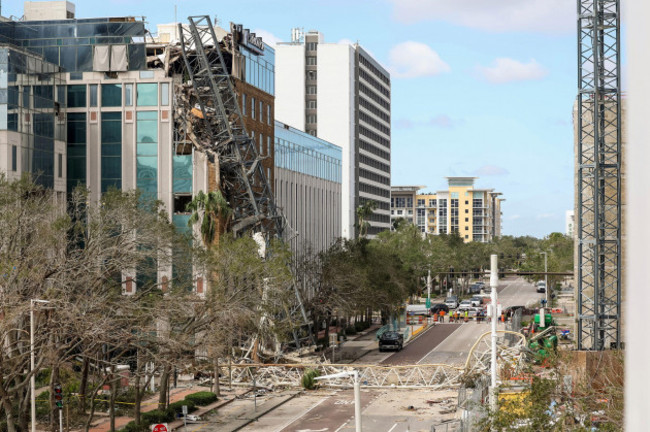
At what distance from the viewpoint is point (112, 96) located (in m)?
74.8

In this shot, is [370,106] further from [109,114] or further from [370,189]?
A: [109,114]

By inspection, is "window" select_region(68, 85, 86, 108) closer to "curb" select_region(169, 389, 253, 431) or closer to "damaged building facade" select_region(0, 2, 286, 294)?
"damaged building facade" select_region(0, 2, 286, 294)

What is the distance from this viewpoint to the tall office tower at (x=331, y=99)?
173m

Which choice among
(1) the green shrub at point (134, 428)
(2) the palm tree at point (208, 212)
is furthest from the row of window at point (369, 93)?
(1) the green shrub at point (134, 428)

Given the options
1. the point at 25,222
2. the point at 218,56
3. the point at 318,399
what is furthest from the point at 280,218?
the point at 25,222

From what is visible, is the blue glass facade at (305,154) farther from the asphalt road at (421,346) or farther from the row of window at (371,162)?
the row of window at (371,162)

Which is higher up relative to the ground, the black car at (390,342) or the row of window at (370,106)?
the row of window at (370,106)

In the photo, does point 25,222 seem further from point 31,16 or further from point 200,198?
point 31,16

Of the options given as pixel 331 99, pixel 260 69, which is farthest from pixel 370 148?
pixel 260 69

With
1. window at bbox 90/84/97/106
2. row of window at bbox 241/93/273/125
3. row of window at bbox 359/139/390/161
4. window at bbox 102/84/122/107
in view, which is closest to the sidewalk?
window at bbox 102/84/122/107

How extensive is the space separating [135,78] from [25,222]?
3584cm

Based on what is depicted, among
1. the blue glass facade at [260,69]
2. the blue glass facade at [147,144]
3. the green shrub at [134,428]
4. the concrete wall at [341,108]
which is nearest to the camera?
the green shrub at [134,428]

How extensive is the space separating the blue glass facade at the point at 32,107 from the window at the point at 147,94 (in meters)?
6.10

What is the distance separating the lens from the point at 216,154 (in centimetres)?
7750
